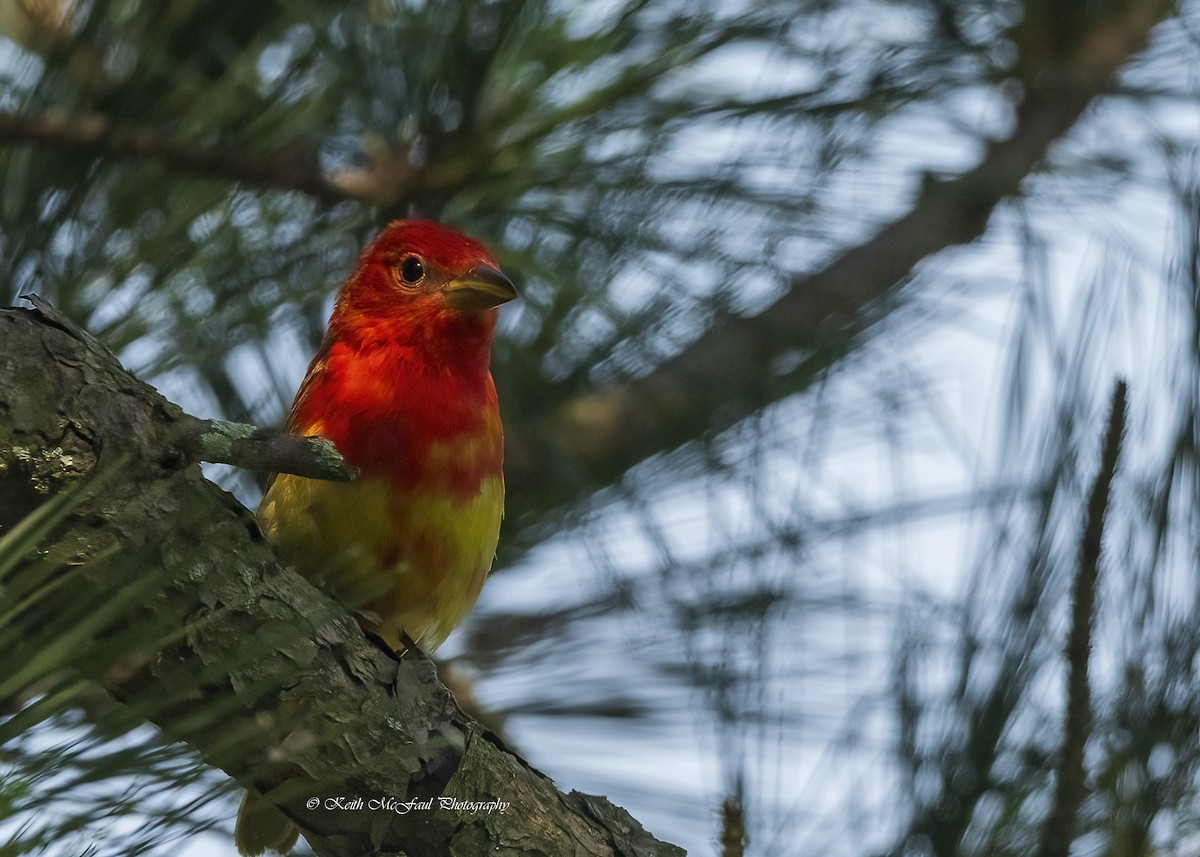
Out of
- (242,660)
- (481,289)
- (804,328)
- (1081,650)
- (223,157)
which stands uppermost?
(804,328)

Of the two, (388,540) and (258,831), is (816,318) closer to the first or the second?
(388,540)

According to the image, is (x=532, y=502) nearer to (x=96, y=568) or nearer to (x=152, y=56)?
(x=152, y=56)

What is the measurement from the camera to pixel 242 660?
135cm

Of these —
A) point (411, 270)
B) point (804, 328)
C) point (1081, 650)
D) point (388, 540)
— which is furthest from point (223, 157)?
point (1081, 650)

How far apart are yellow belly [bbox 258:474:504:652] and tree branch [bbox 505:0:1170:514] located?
32 centimetres

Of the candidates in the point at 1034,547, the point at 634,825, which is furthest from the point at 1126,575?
the point at 634,825

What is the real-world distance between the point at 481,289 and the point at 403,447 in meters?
0.37

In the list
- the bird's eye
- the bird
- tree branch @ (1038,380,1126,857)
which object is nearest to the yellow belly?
the bird

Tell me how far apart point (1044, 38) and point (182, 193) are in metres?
1.95

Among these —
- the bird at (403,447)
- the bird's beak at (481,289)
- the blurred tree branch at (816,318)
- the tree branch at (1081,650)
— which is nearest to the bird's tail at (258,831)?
the bird at (403,447)

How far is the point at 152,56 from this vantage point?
2.36 meters

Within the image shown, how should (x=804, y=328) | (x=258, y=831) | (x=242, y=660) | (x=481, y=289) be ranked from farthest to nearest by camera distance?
(x=804, y=328) → (x=481, y=289) → (x=258, y=831) → (x=242, y=660)

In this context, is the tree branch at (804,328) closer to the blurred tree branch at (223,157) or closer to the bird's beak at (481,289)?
the bird's beak at (481,289)

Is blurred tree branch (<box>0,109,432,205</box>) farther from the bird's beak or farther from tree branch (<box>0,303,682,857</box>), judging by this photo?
tree branch (<box>0,303,682,857</box>)
